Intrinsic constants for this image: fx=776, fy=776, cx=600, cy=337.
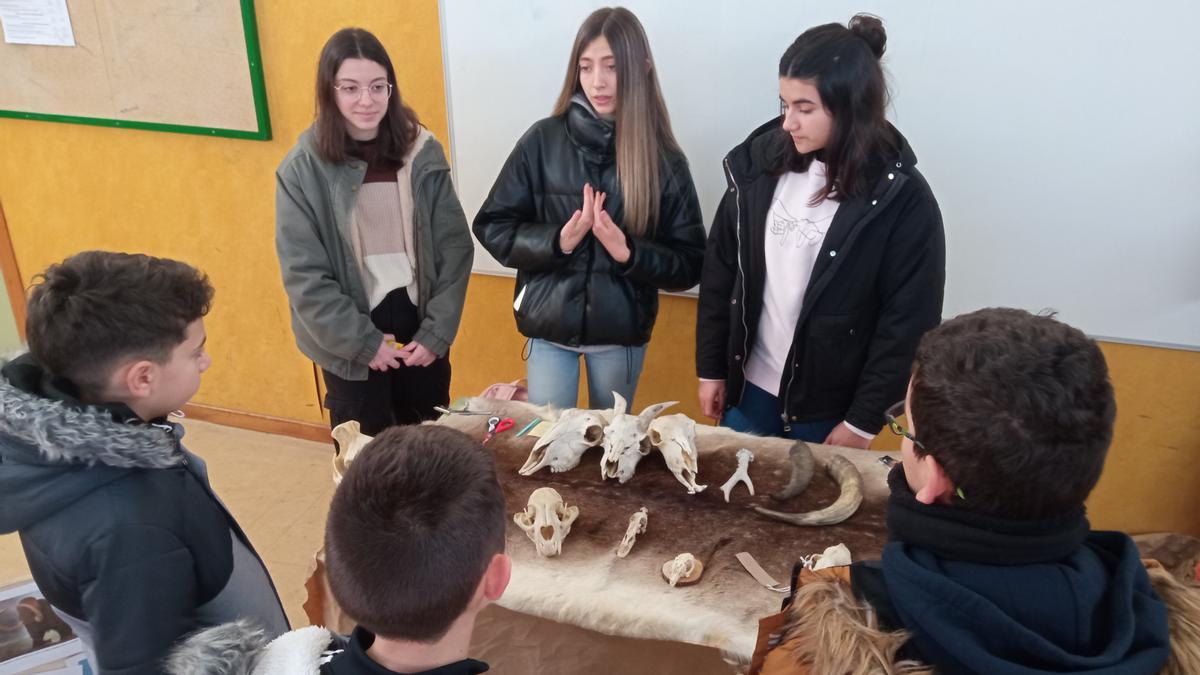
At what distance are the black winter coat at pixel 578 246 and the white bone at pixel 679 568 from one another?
103cm

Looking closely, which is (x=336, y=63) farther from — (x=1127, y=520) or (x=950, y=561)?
(x=1127, y=520)

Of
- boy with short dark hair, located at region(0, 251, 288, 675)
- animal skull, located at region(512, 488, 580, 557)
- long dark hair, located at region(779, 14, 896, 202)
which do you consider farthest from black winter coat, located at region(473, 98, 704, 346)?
boy with short dark hair, located at region(0, 251, 288, 675)

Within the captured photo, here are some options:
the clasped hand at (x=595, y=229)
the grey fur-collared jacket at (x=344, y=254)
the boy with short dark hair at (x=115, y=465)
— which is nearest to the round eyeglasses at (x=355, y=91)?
the grey fur-collared jacket at (x=344, y=254)

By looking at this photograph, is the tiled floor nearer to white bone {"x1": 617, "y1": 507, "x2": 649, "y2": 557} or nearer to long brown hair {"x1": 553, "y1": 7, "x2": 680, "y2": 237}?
white bone {"x1": 617, "y1": 507, "x2": 649, "y2": 557}

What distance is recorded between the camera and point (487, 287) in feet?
11.2

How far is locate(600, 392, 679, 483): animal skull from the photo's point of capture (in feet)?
6.52

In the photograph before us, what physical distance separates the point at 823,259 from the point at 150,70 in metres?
3.05

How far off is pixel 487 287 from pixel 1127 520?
269 cm

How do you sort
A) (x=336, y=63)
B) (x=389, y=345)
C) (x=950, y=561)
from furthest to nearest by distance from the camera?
(x=389, y=345) → (x=336, y=63) → (x=950, y=561)

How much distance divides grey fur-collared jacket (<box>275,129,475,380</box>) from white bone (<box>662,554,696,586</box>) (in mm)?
1368

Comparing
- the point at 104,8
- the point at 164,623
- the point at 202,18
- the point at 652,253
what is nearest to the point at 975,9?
the point at 652,253

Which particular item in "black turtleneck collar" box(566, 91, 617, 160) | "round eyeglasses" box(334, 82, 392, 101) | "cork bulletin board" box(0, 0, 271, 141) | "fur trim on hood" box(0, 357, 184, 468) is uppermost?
"cork bulletin board" box(0, 0, 271, 141)

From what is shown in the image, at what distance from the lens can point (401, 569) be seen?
3.43 ft

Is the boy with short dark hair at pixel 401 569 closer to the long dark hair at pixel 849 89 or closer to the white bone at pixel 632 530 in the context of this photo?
the white bone at pixel 632 530
